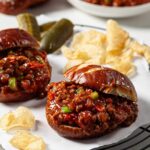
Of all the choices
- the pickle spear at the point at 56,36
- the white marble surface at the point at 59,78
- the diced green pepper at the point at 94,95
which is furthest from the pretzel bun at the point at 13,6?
the diced green pepper at the point at 94,95

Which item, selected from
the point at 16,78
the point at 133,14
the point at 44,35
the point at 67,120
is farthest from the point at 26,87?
the point at 133,14

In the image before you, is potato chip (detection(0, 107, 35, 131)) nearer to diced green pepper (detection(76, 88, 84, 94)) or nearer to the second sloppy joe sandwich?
the second sloppy joe sandwich

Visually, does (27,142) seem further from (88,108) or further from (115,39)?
(115,39)

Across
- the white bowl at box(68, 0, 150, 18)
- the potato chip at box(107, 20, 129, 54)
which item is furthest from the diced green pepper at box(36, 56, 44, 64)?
the white bowl at box(68, 0, 150, 18)

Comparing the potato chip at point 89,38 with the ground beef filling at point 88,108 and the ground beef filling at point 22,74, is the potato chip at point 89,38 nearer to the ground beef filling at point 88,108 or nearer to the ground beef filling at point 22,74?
the ground beef filling at point 22,74

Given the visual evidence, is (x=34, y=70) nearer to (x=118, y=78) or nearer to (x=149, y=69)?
(x=118, y=78)

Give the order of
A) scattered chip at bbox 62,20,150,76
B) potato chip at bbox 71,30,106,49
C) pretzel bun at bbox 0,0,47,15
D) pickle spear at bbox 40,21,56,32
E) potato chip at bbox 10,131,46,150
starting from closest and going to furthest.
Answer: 1. potato chip at bbox 10,131,46,150
2. scattered chip at bbox 62,20,150,76
3. potato chip at bbox 71,30,106,49
4. pickle spear at bbox 40,21,56,32
5. pretzel bun at bbox 0,0,47,15
